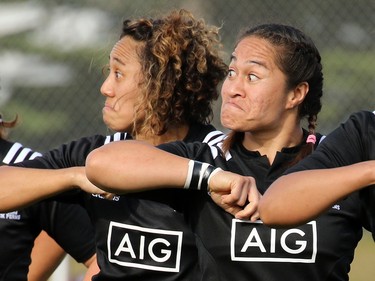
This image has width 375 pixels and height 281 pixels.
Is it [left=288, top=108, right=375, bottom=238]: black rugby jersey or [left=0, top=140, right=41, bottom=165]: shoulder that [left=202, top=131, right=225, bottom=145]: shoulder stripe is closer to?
[left=288, top=108, right=375, bottom=238]: black rugby jersey

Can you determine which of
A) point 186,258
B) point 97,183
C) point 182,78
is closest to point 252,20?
point 182,78

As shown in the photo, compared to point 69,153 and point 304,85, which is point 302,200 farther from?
point 69,153

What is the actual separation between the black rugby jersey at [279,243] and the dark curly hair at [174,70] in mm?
568

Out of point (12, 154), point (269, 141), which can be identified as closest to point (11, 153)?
point (12, 154)

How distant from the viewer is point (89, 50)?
7105mm

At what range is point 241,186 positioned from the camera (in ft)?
9.51

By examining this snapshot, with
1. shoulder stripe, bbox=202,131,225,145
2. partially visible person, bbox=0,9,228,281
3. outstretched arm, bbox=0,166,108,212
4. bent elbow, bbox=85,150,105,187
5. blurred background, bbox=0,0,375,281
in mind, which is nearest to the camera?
bent elbow, bbox=85,150,105,187

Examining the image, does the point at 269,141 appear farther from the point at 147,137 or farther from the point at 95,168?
the point at 95,168

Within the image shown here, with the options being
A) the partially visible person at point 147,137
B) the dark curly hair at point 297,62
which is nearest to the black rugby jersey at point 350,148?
the dark curly hair at point 297,62

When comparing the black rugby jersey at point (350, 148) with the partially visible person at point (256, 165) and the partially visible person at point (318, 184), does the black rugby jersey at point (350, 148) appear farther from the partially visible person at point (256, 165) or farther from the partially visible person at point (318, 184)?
the partially visible person at point (256, 165)

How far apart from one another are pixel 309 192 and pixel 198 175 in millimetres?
423

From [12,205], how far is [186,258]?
0.64 m

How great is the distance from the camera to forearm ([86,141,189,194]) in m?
2.95

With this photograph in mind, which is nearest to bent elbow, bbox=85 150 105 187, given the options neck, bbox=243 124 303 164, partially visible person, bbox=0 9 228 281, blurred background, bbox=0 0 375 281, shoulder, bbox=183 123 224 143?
partially visible person, bbox=0 9 228 281
